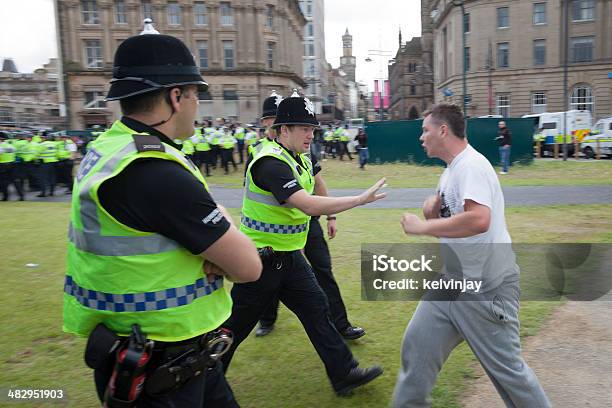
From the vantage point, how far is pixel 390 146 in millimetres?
24875

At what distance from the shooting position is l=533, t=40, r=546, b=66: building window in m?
52.1

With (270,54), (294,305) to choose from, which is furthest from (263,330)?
(270,54)

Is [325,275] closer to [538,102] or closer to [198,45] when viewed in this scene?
[198,45]

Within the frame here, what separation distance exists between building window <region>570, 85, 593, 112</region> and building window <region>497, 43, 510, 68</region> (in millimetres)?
6933

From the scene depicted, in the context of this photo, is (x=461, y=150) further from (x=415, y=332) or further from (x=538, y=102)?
(x=538, y=102)

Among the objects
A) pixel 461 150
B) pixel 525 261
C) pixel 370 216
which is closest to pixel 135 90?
pixel 461 150

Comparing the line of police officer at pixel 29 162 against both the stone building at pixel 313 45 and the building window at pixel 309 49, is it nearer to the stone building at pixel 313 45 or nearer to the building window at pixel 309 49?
the stone building at pixel 313 45

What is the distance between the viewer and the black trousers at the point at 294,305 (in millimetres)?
3691

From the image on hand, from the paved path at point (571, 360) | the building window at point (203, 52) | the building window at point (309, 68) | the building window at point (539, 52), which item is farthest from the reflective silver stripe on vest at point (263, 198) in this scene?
the building window at point (309, 68)

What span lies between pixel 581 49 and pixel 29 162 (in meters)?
51.1

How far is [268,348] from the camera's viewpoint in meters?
4.88

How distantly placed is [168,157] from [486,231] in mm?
1757

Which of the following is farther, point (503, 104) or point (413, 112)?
point (413, 112)

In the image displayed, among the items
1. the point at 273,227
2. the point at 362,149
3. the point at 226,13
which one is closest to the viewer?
the point at 273,227
